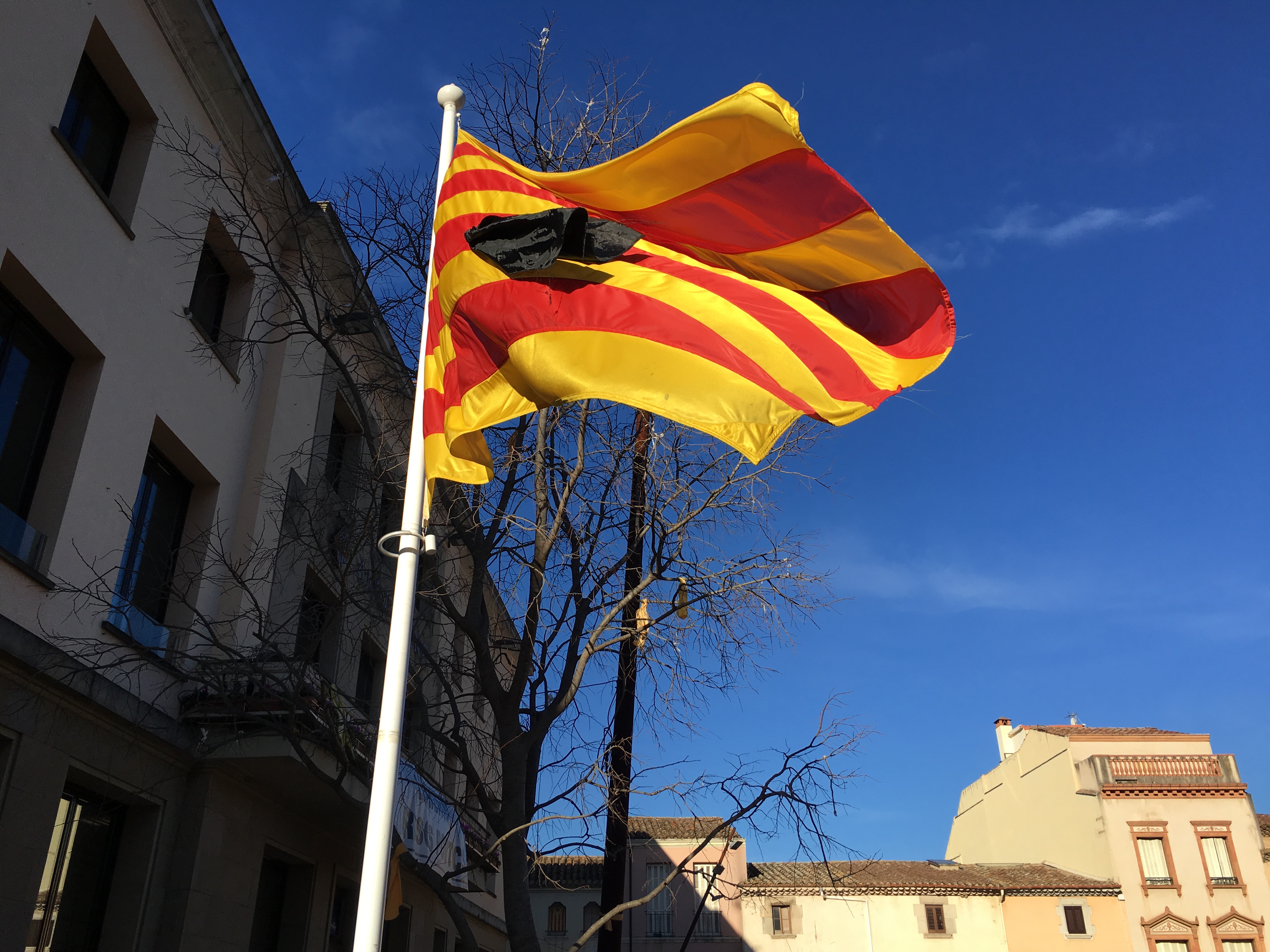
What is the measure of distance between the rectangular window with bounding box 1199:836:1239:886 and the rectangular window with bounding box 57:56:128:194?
45.2m

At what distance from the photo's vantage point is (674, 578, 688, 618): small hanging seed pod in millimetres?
9656

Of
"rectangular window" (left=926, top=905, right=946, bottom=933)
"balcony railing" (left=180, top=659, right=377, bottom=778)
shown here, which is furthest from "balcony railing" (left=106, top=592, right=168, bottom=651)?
"rectangular window" (left=926, top=905, right=946, bottom=933)

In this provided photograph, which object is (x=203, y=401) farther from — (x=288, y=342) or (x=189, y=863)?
(x=189, y=863)

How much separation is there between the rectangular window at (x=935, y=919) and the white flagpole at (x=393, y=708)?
132 feet

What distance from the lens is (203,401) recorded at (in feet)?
38.4

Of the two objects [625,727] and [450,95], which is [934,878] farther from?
[450,95]

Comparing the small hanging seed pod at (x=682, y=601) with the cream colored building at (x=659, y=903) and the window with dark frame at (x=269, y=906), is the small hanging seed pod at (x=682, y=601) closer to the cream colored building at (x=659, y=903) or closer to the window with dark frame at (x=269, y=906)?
the window with dark frame at (x=269, y=906)

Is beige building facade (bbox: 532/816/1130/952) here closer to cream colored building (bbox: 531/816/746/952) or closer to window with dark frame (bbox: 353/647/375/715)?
cream colored building (bbox: 531/816/746/952)

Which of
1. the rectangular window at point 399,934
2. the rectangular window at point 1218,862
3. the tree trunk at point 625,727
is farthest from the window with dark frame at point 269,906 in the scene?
the rectangular window at point 1218,862

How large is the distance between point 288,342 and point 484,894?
1368cm

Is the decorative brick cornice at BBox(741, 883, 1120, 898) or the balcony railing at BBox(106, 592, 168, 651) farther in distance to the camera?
the decorative brick cornice at BBox(741, 883, 1120, 898)

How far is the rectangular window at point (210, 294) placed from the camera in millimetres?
12133

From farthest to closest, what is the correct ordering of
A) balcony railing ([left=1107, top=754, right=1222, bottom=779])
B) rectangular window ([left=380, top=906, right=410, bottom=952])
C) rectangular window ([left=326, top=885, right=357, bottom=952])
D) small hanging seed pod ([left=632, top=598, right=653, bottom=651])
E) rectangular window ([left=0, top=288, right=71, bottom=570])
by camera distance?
balcony railing ([left=1107, top=754, right=1222, bottom=779]) → rectangular window ([left=380, top=906, right=410, bottom=952]) → rectangular window ([left=326, top=885, right=357, bottom=952]) → small hanging seed pod ([left=632, top=598, right=653, bottom=651]) → rectangular window ([left=0, top=288, right=71, bottom=570])

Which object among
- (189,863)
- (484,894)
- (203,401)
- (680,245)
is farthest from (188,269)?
(484,894)
